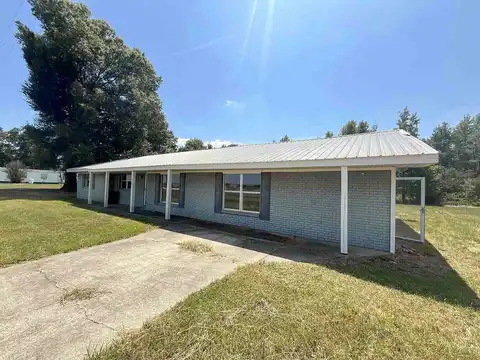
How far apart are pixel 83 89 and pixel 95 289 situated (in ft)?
79.6

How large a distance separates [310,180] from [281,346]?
19.8 ft

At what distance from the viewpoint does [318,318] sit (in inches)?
126

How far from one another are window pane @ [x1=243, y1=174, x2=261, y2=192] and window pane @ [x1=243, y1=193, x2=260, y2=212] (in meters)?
0.27

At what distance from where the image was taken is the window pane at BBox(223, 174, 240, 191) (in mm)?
9938

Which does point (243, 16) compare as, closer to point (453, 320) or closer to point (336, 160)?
point (336, 160)

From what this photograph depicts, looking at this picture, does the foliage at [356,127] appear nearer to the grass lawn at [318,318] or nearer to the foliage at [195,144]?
the foliage at [195,144]

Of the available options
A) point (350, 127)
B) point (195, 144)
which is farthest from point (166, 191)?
point (195, 144)

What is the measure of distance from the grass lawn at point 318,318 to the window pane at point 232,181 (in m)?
5.05

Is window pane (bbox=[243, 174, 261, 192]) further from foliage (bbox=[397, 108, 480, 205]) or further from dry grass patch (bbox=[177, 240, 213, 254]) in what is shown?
foliage (bbox=[397, 108, 480, 205])

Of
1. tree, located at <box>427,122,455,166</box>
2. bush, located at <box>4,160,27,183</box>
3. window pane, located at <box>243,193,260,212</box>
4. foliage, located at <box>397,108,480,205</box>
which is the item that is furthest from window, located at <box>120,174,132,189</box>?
tree, located at <box>427,122,455,166</box>

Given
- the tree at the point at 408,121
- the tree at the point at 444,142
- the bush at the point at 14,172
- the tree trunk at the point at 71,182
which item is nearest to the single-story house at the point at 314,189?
the tree trunk at the point at 71,182

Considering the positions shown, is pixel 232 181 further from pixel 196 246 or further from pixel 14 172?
pixel 14 172

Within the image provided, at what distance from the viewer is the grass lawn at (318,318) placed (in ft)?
8.57

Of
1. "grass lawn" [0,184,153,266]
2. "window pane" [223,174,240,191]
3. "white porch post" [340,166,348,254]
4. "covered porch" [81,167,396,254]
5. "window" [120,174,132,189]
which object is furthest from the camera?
"window" [120,174,132,189]
